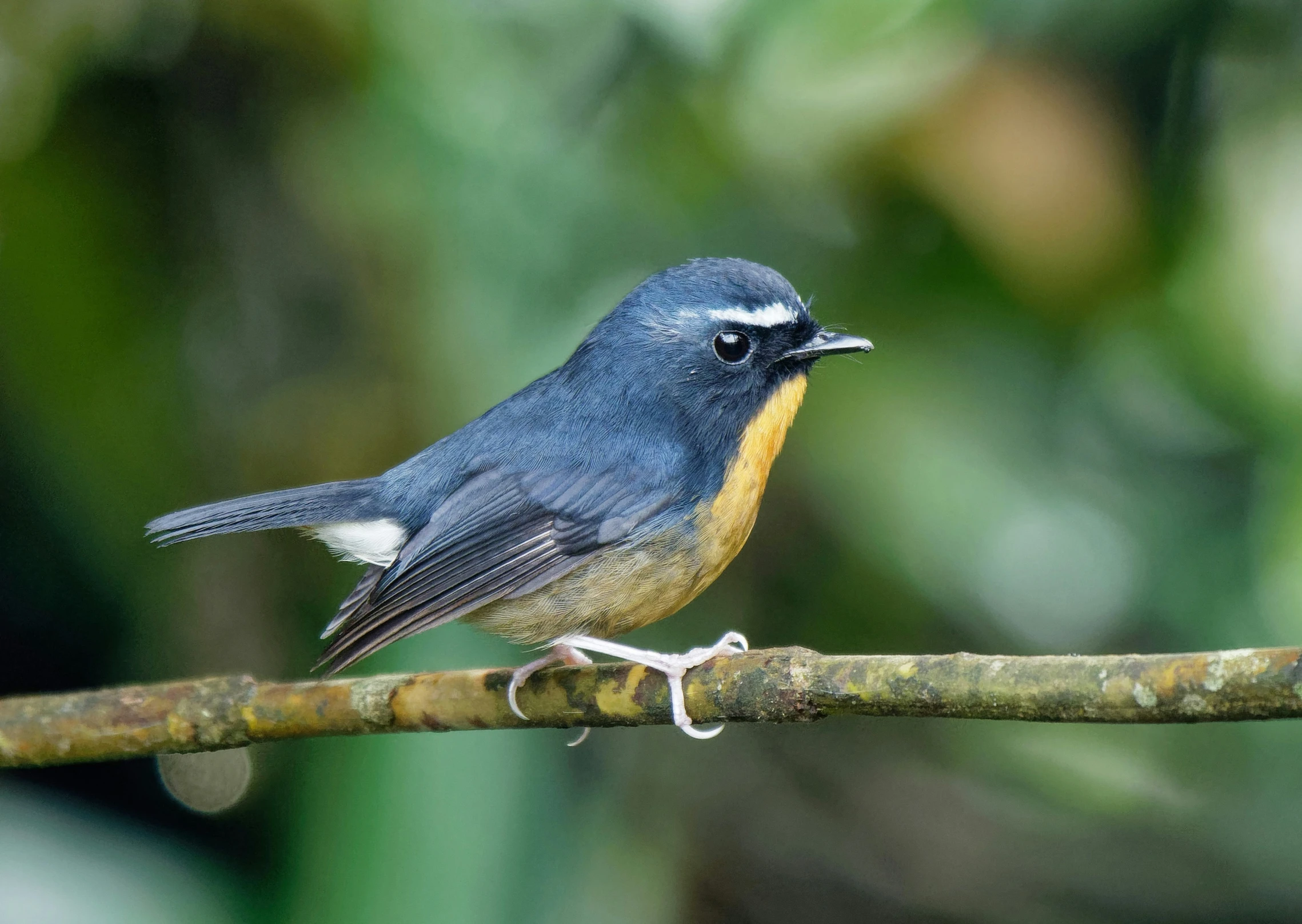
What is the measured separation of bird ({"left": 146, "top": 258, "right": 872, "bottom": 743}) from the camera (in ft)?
9.35

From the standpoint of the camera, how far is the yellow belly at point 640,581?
286cm

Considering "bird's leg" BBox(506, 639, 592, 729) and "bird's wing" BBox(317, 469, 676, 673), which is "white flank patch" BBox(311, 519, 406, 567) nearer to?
"bird's wing" BBox(317, 469, 676, 673)

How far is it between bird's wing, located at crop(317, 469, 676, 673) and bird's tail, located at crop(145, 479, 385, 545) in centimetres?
17

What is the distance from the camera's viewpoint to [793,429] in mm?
3674

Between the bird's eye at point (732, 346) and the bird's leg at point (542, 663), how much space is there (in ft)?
2.50

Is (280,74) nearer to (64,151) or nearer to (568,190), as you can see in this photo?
(64,151)

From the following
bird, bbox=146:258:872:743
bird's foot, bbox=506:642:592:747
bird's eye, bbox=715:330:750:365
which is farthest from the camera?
bird's eye, bbox=715:330:750:365

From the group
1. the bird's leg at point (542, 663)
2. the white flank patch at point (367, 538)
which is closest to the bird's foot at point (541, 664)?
the bird's leg at point (542, 663)

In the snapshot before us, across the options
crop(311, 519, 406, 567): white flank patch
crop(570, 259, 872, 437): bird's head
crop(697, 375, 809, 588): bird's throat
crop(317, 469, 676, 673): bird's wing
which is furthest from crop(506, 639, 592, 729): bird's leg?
crop(570, 259, 872, 437): bird's head

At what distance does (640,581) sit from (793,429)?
99 centimetres

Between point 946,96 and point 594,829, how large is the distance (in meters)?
2.25

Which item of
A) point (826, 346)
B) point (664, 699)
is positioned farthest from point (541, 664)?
point (826, 346)

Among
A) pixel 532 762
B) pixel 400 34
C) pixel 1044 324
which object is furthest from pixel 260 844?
pixel 1044 324

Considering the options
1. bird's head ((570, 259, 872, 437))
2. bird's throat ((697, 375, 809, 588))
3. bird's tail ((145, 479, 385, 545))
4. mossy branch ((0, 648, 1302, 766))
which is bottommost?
mossy branch ((0, 648, 1302, 766))
